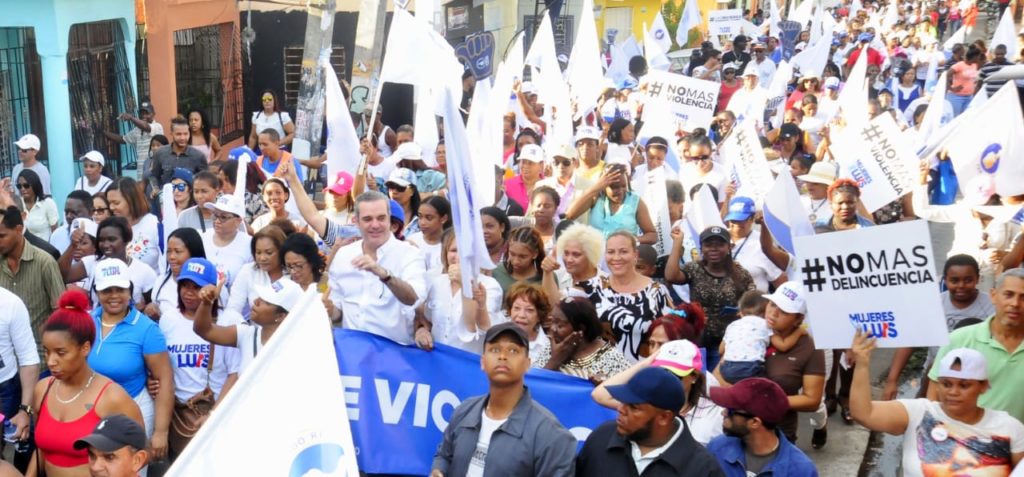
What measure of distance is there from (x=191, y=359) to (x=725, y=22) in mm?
20726

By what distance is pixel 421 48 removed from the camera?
854 cm

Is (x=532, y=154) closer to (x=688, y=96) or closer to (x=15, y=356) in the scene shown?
(x=688, y=96)

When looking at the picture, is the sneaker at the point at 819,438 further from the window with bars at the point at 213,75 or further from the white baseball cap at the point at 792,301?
the window with bars at the point at 213,75

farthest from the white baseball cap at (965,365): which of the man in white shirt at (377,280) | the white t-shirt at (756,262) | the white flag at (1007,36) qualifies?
the white flag at (1007,36)

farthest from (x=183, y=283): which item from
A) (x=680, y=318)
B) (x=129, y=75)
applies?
(x=129, y=75)

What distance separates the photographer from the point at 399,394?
607cm

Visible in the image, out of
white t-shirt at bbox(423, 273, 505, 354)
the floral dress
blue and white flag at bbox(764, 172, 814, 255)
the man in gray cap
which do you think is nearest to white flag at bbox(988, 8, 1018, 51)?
blue and white flag at bbox(764, 172, 814, 255)

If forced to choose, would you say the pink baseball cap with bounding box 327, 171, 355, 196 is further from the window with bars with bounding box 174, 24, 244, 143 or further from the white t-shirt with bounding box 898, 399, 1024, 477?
the window with bars with bounding box 174, 24, 244, 143

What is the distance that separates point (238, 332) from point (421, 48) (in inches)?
115

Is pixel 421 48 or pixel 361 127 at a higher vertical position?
pixel 421 48

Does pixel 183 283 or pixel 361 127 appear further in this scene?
pixel 361 127

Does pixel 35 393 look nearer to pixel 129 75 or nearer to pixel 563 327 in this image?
pixel 563 327

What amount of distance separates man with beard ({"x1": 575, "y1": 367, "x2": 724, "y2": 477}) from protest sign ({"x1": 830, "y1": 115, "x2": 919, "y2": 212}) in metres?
5.76

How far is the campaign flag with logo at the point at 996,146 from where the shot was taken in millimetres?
8773
